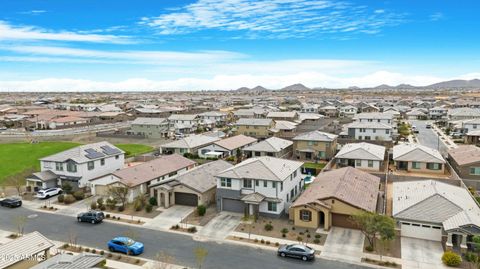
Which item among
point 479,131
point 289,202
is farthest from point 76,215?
point 479,131

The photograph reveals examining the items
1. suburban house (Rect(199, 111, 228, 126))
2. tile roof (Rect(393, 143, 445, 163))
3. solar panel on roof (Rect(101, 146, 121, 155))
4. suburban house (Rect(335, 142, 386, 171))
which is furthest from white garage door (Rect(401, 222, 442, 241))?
suburban house (Rect(199, 111, 228, 126))

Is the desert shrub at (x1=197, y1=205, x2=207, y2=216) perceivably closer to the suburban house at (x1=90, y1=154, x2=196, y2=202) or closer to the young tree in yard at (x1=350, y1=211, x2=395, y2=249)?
the suburban house at (x1=90, y1=154, x2=196, y2=202)

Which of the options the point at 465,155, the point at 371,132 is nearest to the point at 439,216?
the point at 465,155

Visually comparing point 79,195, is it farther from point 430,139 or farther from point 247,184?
point 430,139

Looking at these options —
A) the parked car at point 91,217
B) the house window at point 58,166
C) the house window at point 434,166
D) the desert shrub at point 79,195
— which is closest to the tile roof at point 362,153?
the house window at point 434,166

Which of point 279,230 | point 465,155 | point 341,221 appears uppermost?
point 465,155
